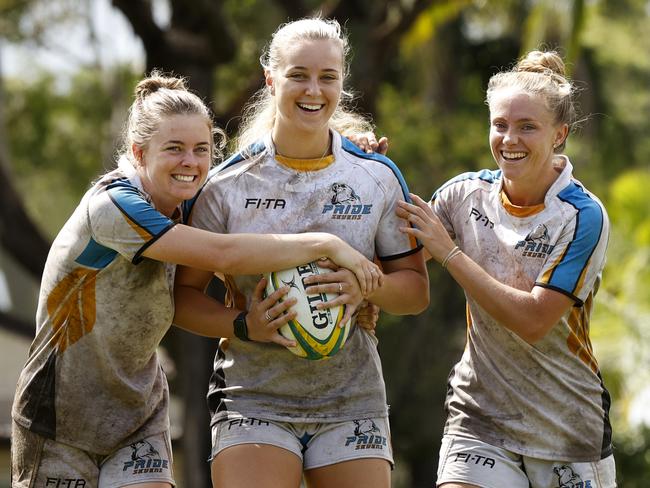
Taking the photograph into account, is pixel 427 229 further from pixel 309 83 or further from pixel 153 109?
pixel 153 109

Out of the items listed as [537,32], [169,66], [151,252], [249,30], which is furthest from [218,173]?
[249,30]

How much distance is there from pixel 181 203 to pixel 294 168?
0.57 metres

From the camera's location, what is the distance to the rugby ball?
17.7ft

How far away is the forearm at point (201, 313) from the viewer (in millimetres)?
5684

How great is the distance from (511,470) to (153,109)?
7.83 feet

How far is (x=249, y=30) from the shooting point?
25.3 m

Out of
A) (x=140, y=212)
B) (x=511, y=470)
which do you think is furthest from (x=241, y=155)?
(x=511, y=470)

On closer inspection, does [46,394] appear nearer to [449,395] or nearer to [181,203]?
[181,203]

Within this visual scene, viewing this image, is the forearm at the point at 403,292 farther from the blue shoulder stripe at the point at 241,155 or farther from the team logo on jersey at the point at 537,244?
the blue shoulder stripe at the point at 241,155

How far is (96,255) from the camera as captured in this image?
5570 mm

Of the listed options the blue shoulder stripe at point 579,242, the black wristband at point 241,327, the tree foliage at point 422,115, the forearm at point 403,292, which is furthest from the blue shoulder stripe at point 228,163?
the tree foliage at point 422,115

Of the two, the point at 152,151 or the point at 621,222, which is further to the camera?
the point at 621,222

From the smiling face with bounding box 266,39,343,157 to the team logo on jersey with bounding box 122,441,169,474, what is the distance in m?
1.66

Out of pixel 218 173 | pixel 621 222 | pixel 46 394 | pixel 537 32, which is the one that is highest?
pixel 537 32
